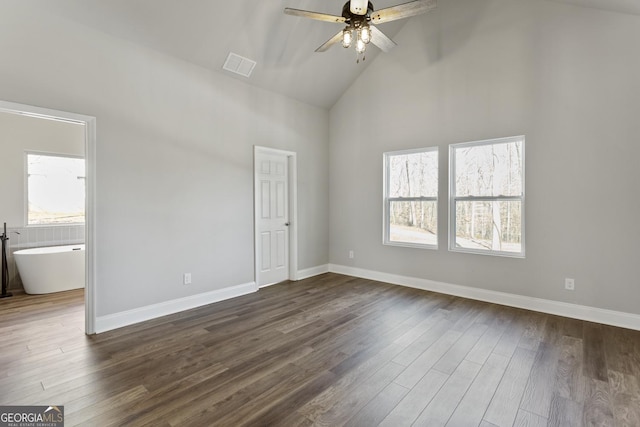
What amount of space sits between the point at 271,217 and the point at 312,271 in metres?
1.33

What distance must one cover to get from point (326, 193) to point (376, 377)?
4041 millimetres

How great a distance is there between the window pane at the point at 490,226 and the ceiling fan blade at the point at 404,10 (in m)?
2.69

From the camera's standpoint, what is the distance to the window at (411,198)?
4.86m

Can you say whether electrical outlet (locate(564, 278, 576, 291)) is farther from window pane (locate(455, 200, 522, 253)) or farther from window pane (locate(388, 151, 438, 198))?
window pane (locate(388, 151, 438, 198))

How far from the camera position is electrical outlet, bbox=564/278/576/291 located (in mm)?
3689

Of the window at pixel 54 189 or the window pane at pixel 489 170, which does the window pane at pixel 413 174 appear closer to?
the window pane at pixel 489 170

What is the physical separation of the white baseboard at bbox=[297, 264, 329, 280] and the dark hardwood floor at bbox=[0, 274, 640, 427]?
5.17 ft

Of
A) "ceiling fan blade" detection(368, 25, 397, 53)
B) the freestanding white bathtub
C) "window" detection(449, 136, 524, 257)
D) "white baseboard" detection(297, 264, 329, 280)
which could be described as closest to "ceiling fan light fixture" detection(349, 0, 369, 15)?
"ceiling fan blade" detection(368, 25, 397, 53)

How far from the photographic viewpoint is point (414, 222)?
5.07 meters

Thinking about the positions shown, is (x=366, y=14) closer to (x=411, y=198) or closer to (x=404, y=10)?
(x=404, y=10)

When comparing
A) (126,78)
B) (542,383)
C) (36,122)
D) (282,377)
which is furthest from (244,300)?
(36,122)

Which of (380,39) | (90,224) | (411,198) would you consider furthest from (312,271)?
(380,39)

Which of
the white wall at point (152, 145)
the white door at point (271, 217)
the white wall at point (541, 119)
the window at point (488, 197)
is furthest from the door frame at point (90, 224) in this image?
the window at point (488, 197)

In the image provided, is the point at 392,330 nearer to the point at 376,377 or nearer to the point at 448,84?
the point at 376,377
